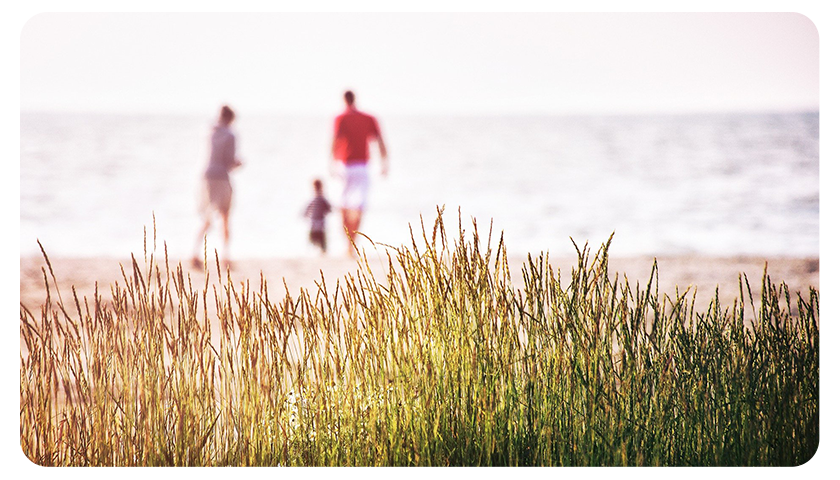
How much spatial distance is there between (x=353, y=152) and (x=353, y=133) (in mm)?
73

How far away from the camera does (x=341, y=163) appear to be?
9.13 ft

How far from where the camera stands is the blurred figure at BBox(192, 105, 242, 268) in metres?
2.67

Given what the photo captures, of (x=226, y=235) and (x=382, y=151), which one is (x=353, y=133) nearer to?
(x=382, y=151)

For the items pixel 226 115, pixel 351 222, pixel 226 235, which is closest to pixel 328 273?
pixel 351 222

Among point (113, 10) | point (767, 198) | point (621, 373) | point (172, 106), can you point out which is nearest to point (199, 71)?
point (172, 106)

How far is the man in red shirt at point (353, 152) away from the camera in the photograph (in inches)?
106

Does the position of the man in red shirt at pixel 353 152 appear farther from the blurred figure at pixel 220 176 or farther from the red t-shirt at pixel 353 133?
the blurred figure at pixel 220 176

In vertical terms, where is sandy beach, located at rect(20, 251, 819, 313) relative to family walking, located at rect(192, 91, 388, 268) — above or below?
below

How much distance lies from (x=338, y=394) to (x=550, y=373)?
68cm

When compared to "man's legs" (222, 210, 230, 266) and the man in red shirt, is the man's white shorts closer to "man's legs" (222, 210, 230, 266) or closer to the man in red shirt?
the man in red shirt

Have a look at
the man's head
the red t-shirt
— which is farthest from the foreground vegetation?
the man's head

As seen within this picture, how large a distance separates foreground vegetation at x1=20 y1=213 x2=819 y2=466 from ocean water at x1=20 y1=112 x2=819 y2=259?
0.30 m

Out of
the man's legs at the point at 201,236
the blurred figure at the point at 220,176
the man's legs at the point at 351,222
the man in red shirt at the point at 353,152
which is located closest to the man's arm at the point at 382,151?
the man in red shirt at the point at 353,152

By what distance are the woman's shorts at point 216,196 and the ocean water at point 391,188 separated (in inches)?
1.4
